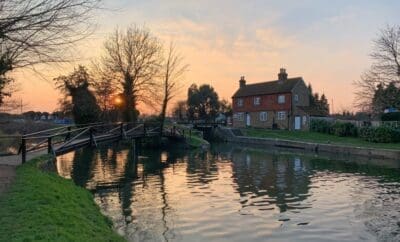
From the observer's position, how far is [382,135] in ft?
134

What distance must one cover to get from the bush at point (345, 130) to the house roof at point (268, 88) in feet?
33.2

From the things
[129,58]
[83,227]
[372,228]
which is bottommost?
[372,228]

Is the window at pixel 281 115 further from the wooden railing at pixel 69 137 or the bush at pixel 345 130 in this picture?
the wooden railing at pixel 69 137

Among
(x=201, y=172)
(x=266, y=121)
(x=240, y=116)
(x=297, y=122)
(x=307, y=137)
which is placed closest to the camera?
(x=201, y=172)

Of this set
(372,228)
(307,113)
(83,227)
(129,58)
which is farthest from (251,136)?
(83,227)

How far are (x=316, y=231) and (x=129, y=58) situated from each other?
36.1 metres

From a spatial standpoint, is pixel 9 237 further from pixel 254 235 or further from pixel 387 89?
pixel 387 89

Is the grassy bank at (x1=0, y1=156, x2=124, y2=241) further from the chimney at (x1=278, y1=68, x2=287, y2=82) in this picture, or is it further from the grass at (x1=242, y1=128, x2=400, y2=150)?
the chimney at (x1=278, y1=68, x2=287, y2=82)

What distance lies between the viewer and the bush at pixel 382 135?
40.2m

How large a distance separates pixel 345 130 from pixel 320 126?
17.7 ft

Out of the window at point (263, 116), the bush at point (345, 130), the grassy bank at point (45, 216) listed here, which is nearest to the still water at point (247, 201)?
the grassy bank at point (45, 216)

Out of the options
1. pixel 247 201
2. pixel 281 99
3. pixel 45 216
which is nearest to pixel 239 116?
pixel 281 99

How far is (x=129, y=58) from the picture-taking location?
4453cm

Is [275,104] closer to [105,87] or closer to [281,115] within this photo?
[281,115]
